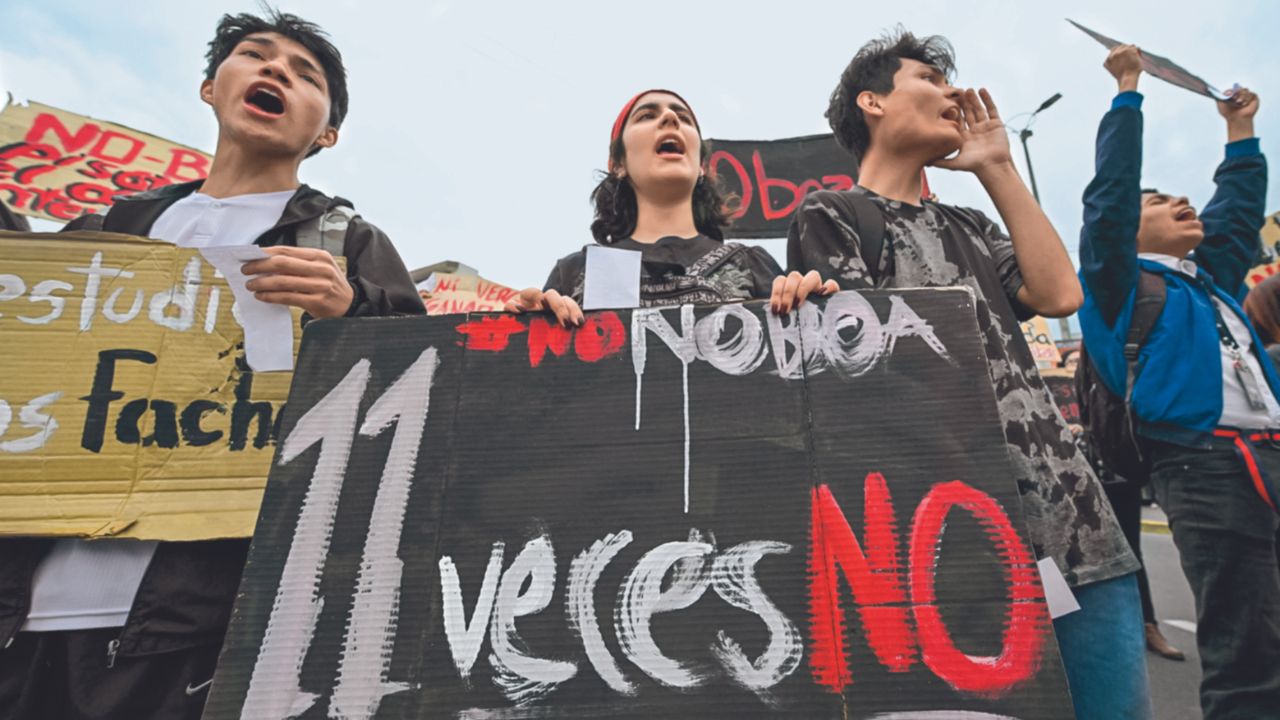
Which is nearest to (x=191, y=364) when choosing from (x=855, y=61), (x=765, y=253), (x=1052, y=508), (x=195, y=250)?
(x=195, y=250)

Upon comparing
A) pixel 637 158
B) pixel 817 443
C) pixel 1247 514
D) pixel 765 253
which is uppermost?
pixel 637 158

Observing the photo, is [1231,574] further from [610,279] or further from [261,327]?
[261,327]

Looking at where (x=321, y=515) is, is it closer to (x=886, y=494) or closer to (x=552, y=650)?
(x=552, y=650)

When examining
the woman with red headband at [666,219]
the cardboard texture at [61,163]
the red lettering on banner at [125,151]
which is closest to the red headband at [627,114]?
the woman with red headband at [666,219]

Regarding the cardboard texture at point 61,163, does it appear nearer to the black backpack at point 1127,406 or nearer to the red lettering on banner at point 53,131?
the red lettering on banner at point 53,131

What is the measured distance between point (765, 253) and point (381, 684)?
132cm

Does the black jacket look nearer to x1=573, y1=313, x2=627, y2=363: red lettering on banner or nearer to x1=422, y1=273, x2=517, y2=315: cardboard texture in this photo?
x1=573, y1=313, x2=627, y2=363: red lettering on banner

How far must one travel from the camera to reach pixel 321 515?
0.90 meters

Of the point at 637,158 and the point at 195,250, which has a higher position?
the point at 637,158

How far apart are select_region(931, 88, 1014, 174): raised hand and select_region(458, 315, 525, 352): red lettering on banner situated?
1.06 metres

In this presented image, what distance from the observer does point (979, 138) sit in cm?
135

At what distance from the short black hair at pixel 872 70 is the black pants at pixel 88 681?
1907mm

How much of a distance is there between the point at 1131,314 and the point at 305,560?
2.31 meters

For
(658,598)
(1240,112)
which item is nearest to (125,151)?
(658,598)
